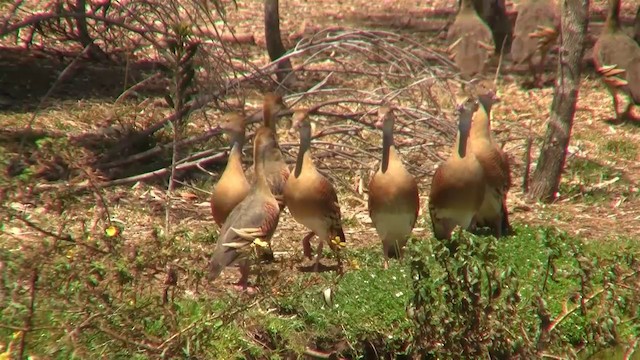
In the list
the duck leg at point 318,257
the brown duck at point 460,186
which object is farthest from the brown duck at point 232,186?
the brown duck at point 460,186

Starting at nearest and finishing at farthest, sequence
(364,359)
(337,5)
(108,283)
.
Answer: (108,283), (364,359), (337,5)

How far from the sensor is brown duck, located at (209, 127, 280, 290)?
6.63m

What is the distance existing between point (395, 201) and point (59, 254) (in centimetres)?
256

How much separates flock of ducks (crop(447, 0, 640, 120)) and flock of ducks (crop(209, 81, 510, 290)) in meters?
4.68

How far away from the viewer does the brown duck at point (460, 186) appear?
7965 millimetres

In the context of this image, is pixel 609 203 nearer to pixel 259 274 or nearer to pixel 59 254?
pixel 259 274

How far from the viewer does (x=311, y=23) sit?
55.3ft

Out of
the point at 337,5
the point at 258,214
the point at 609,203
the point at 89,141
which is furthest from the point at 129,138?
the point at 337,5

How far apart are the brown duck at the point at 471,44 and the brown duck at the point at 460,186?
5.73 meters

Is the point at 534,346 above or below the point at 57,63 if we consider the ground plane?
below

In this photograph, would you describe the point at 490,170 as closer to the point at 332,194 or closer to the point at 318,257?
the point at 332,194

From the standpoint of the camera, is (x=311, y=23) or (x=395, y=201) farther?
(x=311, y=23)

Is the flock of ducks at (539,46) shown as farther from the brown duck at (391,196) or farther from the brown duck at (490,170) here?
the brown duck at (391,196)

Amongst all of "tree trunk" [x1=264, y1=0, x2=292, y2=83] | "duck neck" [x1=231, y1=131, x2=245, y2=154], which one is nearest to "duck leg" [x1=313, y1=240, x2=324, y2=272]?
"duck neck" [x1=231, y1=131, x2=245, y2=154]
